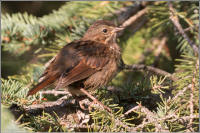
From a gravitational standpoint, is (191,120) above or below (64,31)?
below

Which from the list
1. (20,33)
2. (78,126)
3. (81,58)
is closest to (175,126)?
(78,126)

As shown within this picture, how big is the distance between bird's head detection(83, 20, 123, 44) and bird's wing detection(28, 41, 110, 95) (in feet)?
0.90

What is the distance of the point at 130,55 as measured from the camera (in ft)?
15.4

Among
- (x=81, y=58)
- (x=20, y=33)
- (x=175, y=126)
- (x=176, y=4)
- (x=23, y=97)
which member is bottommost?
(x=175, y=126)

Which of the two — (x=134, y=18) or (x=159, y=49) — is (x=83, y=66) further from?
(x=159, y=49)

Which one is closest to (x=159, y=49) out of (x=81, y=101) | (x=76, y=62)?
(x=76, y=62)

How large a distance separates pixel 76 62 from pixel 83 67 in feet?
0.32

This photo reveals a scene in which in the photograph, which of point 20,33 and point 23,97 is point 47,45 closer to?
point 20,33

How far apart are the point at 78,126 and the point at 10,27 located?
1.97m

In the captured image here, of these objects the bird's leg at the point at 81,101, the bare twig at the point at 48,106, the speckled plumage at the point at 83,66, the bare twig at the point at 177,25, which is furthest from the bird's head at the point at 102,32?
the bare twig at the point at 48,106

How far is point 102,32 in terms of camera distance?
408 cm

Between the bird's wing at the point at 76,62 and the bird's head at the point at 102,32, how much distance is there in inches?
10.9

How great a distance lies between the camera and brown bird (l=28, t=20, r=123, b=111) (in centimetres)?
319

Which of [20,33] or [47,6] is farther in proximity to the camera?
[47,6]
